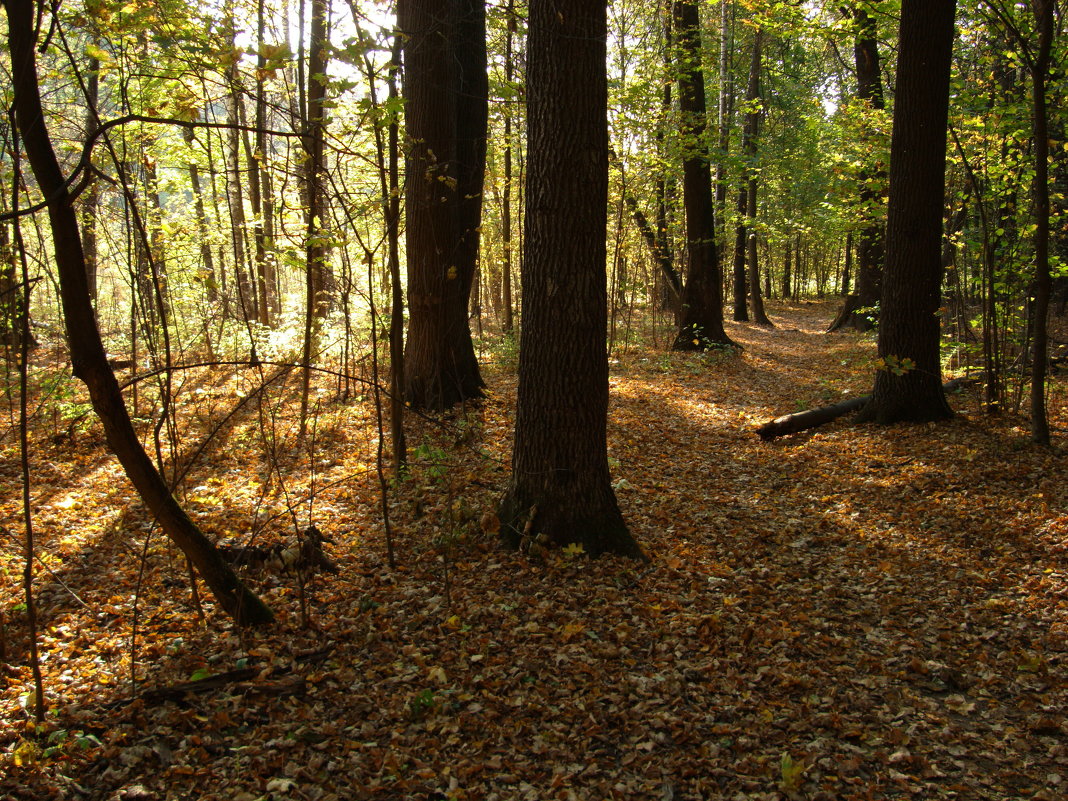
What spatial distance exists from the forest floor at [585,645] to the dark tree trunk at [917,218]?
2.26 ft

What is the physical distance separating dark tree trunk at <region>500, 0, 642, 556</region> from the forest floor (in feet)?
1.22

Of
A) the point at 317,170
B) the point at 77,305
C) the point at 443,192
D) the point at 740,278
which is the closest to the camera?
the point at 77,305

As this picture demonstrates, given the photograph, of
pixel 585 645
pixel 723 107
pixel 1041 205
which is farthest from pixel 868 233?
pixel 585 645

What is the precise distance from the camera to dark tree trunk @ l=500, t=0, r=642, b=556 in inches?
176

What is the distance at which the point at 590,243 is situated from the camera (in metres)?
4.62

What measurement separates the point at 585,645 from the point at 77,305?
3287 millimetres

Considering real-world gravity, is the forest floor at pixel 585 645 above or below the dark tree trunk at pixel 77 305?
below

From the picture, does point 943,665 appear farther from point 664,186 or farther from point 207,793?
point 664,186

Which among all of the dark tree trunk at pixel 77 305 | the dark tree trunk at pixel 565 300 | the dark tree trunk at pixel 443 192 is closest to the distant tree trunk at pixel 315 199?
the dark tree trunk at pixel 443 192

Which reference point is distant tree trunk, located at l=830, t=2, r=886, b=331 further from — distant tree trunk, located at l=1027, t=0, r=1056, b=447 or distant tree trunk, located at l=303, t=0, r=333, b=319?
distant tree trunk, located at l=303, t=0, r=333, b=319

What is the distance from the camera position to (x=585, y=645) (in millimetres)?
3990

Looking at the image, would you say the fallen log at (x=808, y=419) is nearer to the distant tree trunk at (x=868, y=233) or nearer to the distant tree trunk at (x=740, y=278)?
the distant tree trunk at (x=868, y=233)

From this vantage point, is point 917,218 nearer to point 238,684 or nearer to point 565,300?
point 565,300

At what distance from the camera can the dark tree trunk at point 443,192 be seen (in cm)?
788
